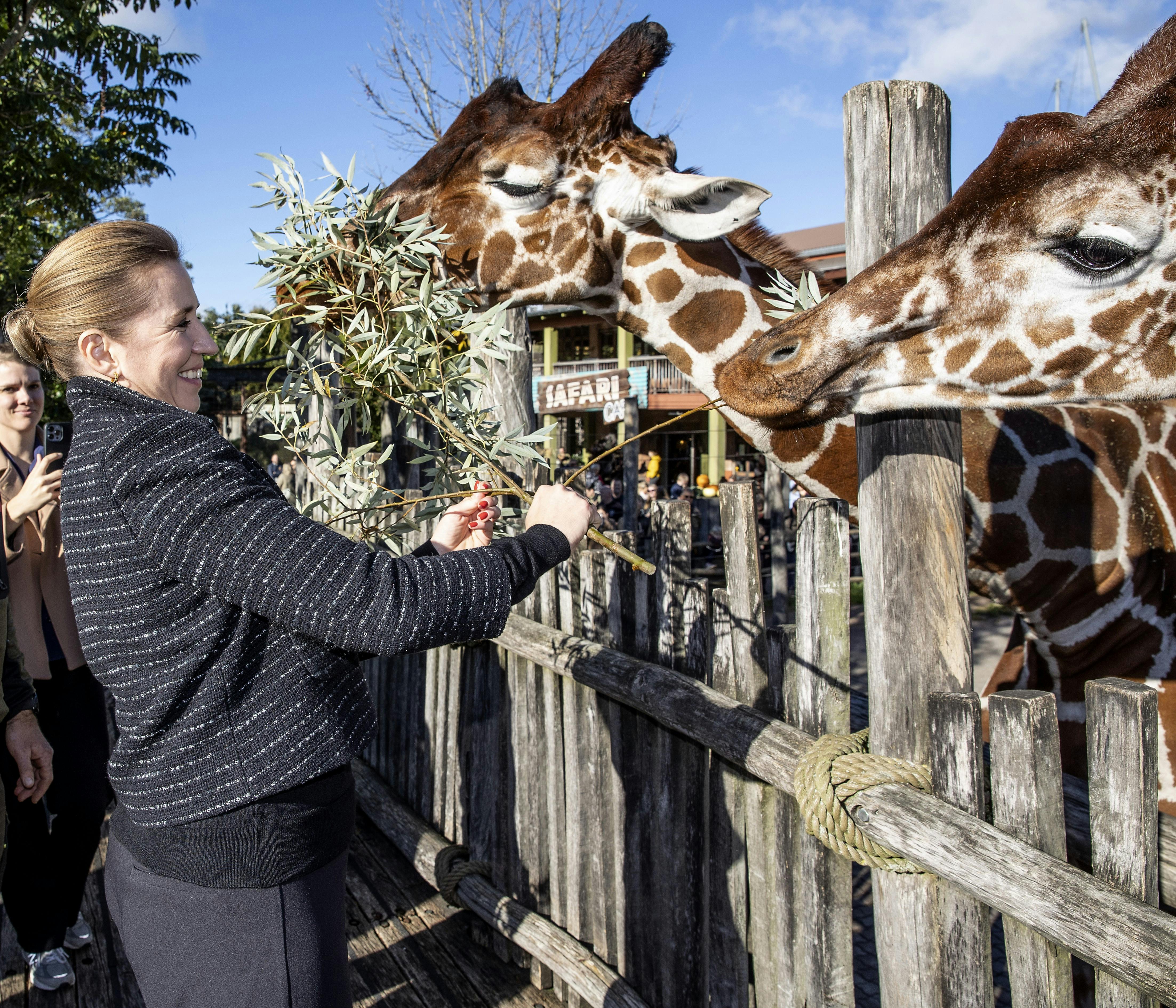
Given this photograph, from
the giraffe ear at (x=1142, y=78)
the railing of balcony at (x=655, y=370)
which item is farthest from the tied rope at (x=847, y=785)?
the railing of balcony at (x=655, y=370)

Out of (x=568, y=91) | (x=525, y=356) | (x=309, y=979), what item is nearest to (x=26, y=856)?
(x=309, y=979)

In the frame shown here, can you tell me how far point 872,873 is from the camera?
1.78 meters

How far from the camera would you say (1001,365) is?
183cm

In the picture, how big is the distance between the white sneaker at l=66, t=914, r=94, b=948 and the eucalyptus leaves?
6.77ft

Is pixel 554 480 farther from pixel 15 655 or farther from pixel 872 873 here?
pixel 15 655

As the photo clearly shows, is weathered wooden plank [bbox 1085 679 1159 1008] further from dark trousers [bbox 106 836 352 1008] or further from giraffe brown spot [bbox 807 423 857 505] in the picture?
giraffe brown spot [bbox 807 423 857 505]

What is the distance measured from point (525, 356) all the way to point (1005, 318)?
443 cm

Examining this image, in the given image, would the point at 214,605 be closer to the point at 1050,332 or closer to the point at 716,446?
the point at 1050,332

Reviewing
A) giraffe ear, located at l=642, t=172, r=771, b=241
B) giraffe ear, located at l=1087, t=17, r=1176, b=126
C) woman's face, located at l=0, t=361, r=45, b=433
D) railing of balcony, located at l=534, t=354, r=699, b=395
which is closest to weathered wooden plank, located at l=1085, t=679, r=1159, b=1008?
giraffe ear, located at l=1087, t=17, r=1176, b=126

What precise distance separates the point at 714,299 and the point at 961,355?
141 centimetres

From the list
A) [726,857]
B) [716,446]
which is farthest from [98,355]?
[716,446]

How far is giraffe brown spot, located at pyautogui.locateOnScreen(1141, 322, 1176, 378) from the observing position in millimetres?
1821

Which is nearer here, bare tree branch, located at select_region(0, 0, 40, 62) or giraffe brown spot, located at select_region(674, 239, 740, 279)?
giraffe brown spot, located at select_region(674, 239, 740, 279)

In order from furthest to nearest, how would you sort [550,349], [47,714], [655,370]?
[550,349] < [655,370] < [47,714]
